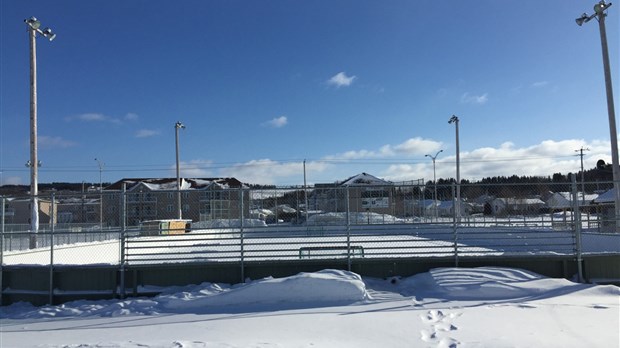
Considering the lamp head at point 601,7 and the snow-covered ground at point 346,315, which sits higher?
the lamp head at point 601,7

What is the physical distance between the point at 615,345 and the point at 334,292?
473cm

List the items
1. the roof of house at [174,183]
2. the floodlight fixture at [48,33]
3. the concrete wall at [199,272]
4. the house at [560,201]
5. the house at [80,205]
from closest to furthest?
the concrete wall at [199,272] < the house at [560,201] < the house at [80,205] < the floodlight fixture at [48,33] < the roof of house at [174,183]

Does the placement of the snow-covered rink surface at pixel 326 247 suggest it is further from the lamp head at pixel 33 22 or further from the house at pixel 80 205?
the lamp head at pixel 33 22

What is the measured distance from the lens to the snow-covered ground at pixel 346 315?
6656 millimetres

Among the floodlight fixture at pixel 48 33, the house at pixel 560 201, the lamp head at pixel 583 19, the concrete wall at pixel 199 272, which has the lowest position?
the concrete wall at pixel 199 272

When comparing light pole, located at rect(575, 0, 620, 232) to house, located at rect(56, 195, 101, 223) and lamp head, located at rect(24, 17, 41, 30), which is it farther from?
lamp head, located at rect(24, 17, 41, 30)

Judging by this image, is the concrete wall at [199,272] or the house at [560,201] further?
the house at [560,201]

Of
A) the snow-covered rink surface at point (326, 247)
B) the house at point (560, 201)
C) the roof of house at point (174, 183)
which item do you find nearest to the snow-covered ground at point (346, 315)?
the snow-covered rink surface at point (326, 247)

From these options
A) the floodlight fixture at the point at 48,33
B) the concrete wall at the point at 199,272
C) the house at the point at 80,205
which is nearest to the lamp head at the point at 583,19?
the concrete wall at the point at 199,272

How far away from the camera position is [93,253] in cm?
1991

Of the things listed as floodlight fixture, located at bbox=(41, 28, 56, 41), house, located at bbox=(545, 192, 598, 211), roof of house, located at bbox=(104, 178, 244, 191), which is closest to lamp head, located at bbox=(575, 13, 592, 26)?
house, located at bbox=(545, 192, 598, 211)

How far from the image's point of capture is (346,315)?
26.5ft

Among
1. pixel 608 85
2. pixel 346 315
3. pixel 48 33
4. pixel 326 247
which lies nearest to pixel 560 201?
pixel 608 85

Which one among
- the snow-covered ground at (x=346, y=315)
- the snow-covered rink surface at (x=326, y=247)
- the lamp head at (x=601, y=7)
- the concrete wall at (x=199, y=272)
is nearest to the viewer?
the snow-covered ground at (x=346, y=315)
